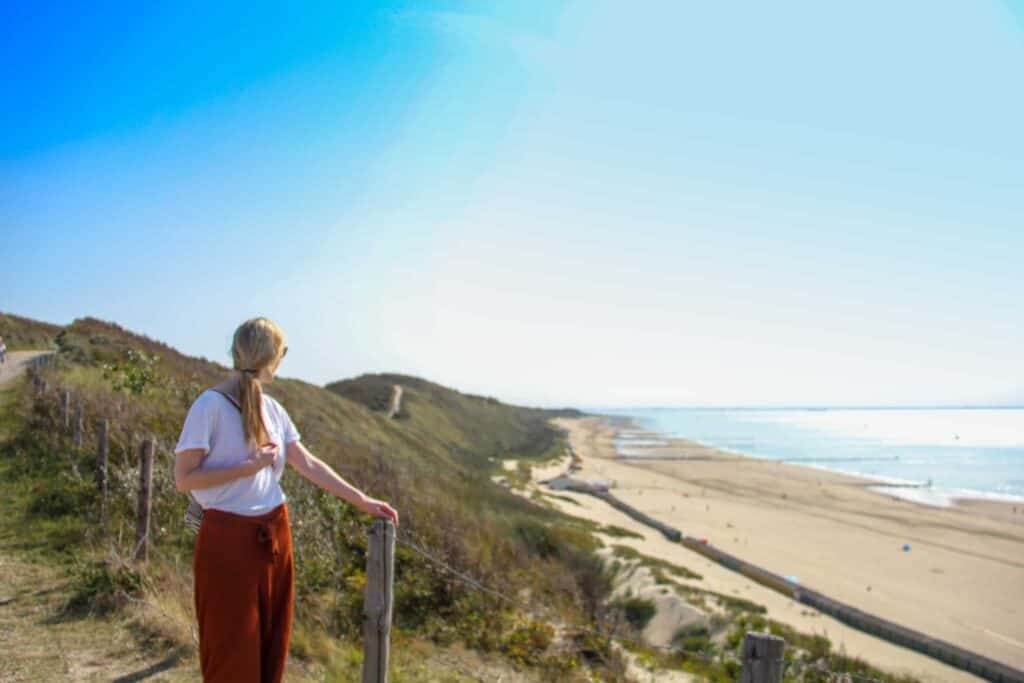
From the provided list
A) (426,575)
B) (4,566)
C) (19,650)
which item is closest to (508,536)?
(426,575)

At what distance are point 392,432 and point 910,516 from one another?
86.8ft

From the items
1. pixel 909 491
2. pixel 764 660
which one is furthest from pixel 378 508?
pixel 909 491

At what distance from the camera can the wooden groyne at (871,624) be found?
43.5 feet

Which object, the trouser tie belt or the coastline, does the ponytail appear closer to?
the trouser tie belt

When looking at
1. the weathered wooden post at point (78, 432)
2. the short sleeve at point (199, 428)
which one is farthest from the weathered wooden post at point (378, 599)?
the weathered wooden post at point (78, 432)

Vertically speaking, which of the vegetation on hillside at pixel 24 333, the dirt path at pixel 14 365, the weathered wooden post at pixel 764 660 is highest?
the vegetation on hillside at pixel 24 333

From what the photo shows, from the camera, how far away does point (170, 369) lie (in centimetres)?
2144

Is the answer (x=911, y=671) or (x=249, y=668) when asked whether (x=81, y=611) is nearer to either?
(x=249, y=668)

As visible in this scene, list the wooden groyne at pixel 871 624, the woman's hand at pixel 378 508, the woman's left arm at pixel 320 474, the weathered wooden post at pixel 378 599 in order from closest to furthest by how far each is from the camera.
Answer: the woman's left arm at pixel 320 474 → the woman's hand at pixel 378 508 → the weathered wooden post at pixel 378 599 → the wooden groyne at pixel 871 624

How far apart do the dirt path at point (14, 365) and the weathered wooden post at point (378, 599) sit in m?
19.1

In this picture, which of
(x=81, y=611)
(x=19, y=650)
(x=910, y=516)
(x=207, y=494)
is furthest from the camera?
(x=910, y=516)

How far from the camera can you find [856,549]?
84.7 ft

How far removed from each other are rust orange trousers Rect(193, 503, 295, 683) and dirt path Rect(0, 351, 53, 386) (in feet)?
63.6

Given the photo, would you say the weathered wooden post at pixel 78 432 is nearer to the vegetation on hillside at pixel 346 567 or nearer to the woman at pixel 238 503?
the vegetation on hillside at pixel 346 567
